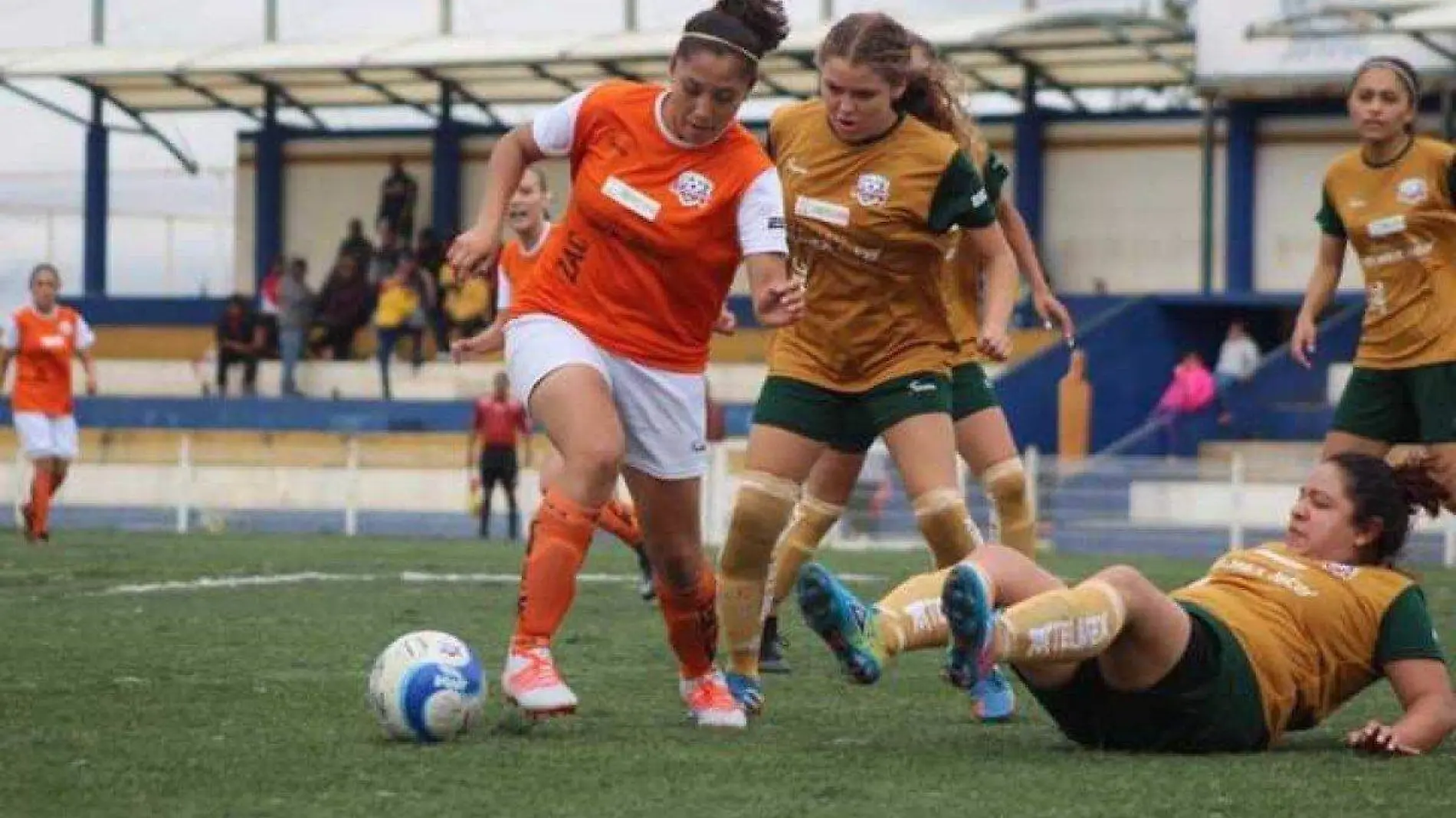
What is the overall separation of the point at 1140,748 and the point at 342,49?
31085 mm

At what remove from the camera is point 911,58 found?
884cm

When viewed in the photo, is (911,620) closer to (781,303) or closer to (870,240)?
(781,303)

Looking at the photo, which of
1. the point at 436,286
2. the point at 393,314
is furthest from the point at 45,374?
the point at 436,286

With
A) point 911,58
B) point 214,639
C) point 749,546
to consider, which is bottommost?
point 214,639

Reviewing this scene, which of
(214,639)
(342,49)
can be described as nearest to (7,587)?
(214,639)

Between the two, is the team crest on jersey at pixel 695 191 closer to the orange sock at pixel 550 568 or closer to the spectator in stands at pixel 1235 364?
the orange sock at pixel 550 568

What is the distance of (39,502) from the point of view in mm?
23062

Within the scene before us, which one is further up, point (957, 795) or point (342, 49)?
point (342, 49)

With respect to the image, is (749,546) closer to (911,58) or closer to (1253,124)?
(911,58)

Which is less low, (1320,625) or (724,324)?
(724,324)

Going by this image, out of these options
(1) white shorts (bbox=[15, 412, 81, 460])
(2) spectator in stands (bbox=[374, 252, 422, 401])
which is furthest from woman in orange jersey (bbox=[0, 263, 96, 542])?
(2) spectator in stands (bbox=[374, 252, 422, 401])

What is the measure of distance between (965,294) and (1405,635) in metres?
2.91

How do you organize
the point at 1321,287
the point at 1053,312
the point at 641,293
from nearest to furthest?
the point at 641,293, the point at 1053,312, the point at 1321,287

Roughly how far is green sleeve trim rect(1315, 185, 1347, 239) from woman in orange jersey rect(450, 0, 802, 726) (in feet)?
12.3
